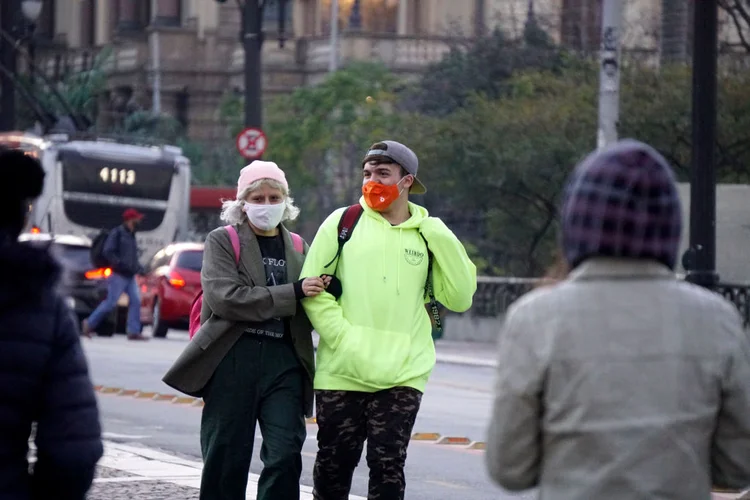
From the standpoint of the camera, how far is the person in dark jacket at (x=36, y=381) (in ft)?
14.0

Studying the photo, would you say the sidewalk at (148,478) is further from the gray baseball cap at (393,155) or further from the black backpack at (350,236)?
the gray baseball cap at (393,155)

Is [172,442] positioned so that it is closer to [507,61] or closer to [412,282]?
[412,282]

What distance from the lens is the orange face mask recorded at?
24.1ft

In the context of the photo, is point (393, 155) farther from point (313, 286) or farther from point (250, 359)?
point (250, 359)

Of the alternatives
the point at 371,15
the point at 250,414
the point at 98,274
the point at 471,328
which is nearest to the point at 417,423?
the point at 250,414

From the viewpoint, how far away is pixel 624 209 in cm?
385

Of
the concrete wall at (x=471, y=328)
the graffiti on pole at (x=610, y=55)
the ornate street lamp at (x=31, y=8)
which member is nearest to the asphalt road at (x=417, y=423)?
the graffiti on pole at (x=610, y=55)

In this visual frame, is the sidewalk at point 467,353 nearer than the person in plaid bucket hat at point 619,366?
No

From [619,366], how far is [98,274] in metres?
24.1

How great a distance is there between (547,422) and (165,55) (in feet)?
227

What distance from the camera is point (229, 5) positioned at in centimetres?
7188

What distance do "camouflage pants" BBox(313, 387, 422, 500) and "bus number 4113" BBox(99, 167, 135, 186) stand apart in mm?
29197

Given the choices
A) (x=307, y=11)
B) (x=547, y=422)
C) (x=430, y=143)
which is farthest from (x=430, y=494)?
(x=307, y=11)

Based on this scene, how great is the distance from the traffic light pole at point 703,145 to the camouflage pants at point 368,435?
6.68m
